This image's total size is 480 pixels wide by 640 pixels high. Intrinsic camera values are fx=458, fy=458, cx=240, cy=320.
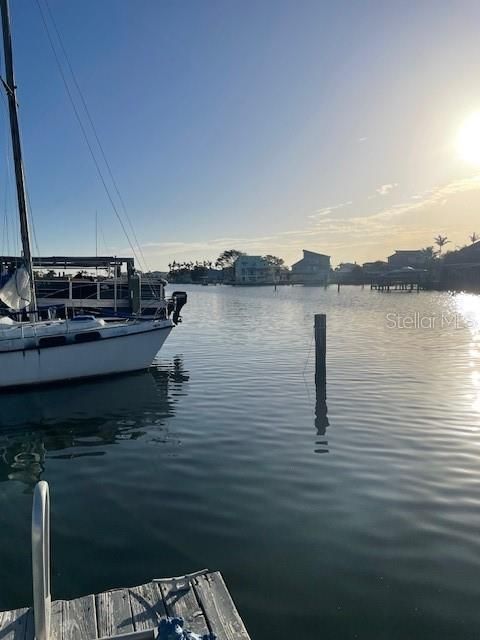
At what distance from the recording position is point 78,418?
37.8ft

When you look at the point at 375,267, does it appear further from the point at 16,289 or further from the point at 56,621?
the point at 56,621

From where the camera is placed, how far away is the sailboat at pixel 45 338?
1378cm

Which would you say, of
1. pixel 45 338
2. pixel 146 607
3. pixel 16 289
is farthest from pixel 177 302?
pixel 146 607

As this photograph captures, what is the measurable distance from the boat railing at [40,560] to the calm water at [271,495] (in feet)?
5.58

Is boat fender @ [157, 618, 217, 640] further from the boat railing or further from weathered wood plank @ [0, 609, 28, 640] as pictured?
weathered wood plank @ [0, 609, 28, 640]

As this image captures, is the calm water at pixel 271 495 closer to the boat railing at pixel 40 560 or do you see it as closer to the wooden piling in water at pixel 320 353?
the wooden piling in water at pixel 320 353

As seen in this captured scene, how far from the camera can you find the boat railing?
121 inches

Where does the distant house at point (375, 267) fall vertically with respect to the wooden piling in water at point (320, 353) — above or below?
above

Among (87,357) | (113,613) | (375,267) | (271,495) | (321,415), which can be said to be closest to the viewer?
(113,613)

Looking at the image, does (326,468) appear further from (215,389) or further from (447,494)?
(215,389)

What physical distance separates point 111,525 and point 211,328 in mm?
25646

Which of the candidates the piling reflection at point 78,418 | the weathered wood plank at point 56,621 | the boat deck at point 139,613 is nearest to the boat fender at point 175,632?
the boat deck at point 139,613

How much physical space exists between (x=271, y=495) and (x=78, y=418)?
6.39 m

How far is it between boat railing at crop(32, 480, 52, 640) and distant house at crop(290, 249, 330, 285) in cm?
17132
